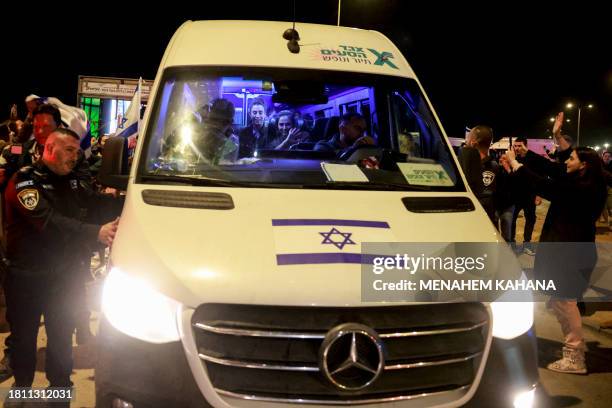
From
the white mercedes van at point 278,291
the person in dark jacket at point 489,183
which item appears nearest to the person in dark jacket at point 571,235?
the person in dark jacket at point 489,183

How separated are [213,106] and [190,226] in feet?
4.60

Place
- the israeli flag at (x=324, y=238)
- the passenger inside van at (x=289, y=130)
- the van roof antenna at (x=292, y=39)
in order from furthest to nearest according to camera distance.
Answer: the passenger inside van at (x=289, y=130) → the van roof antenna at (x=292, y=39) → the israeli flag at (x=324, y=238)

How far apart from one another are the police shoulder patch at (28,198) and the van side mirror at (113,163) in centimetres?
61

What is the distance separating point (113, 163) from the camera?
11.0 ft

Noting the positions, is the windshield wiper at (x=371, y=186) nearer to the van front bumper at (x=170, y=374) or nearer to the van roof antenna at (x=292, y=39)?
the van front bumper at (x=170, y=374)

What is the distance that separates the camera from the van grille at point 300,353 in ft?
7.42

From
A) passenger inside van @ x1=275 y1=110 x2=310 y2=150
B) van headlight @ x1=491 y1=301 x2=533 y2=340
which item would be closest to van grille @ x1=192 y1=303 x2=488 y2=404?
van headlight @ x1=491 y1=301 x2=533 y2=340

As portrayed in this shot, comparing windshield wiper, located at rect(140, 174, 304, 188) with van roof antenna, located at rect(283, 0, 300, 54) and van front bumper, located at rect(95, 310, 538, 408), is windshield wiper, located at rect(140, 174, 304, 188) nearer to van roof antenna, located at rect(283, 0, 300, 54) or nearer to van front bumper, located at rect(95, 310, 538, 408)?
van front bumper, located at rect(95, 310, 538, 408)

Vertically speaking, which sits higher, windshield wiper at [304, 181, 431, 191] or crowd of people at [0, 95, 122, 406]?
windshield wiper at [304, 181, 431, 191]

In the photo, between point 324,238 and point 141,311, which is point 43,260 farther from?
point 324,238

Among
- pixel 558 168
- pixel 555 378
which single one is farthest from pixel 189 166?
pixel 558 168

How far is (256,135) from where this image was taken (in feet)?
13.5

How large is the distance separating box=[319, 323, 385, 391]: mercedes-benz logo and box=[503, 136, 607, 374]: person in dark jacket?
11.8ft

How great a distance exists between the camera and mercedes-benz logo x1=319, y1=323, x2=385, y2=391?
2217mm
